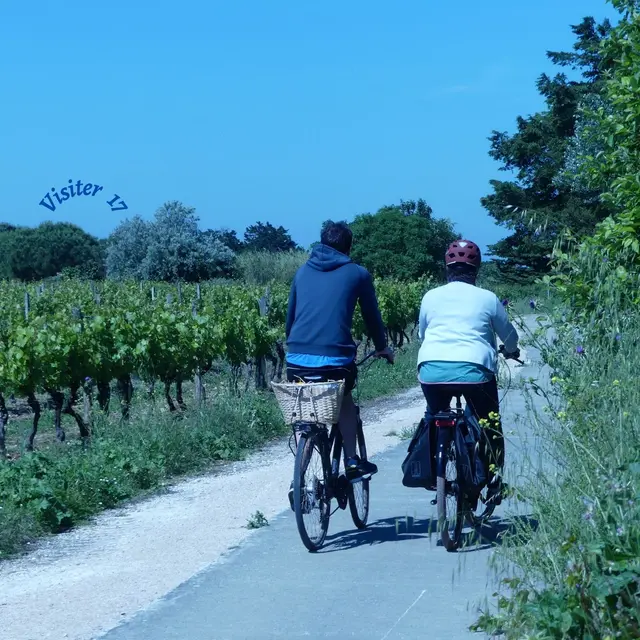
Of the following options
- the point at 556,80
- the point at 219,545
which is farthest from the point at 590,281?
the point at 556,80

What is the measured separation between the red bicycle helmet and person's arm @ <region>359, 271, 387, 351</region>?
1.61ft

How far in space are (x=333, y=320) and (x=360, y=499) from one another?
126cm

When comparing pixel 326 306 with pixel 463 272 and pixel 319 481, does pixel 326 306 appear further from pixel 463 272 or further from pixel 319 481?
pixel 319 481

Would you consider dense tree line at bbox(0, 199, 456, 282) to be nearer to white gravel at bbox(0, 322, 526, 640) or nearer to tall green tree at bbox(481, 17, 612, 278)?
tall green tree at bbox(481, 17, 612, 278)

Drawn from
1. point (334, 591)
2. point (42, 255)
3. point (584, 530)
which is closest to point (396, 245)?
point (42, 255)

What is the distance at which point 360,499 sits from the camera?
22.9ft

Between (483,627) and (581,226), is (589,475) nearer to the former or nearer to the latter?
(483,627)

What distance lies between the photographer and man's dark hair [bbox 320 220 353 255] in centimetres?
660

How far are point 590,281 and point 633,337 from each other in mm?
1289

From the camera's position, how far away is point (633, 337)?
6.12 metres

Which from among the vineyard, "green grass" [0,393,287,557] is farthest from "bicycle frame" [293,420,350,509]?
the vineyard

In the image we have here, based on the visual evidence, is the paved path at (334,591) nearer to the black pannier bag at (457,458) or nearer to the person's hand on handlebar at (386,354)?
the black pannier bag at (457,458)

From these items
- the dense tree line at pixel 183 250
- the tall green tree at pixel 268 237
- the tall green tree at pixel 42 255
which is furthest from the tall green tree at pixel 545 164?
the tall green tree at pixel 268 237

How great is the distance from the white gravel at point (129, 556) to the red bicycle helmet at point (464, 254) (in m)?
2.13
